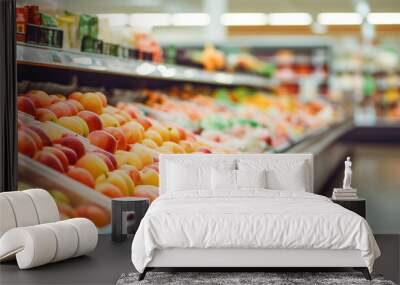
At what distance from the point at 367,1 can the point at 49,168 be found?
366 centimetres

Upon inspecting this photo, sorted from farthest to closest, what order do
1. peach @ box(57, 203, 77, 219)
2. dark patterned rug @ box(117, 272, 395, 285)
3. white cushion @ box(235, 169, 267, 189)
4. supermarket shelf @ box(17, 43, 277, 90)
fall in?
peach @ box(57, 203, 77, 219) → supermarket shelf @ box(17, 43, 277, 90) → white cushion @ box(235, 169, 267, 189) → dark patterned rug @ box(117, 272, 395, 285)

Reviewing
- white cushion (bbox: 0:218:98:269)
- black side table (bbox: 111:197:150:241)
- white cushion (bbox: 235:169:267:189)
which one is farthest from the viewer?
black side table (bbox: 111:197:150:241)

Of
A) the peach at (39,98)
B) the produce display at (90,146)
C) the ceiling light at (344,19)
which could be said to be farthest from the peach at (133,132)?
the ceiling light at (344,19)

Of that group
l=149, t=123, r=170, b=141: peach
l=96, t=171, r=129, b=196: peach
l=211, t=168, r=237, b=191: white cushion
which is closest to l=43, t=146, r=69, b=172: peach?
l=96, t=171, r=129, b=196: peach

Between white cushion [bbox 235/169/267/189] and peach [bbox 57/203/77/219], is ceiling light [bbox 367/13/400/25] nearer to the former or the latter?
white cushion [bbox 235/169/267/189]

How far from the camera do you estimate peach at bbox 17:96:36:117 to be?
7.50 metres

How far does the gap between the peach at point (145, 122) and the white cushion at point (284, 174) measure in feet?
3.55

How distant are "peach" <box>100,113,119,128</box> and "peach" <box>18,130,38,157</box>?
2.43ft

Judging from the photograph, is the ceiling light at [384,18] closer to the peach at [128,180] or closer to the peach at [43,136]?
the peach at [128,180]

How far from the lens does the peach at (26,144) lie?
7.52 meters

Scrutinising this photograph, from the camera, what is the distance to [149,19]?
7.61m

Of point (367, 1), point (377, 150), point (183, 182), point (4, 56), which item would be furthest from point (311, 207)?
point (4, 56)

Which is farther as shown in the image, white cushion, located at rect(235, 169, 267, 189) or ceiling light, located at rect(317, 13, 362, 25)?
ceiling light, located at rect(317, 13, 362, 25)

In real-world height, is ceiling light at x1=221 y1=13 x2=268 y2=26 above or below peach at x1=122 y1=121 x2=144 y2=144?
above
